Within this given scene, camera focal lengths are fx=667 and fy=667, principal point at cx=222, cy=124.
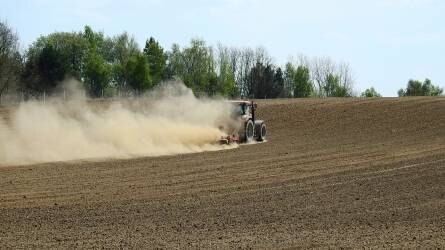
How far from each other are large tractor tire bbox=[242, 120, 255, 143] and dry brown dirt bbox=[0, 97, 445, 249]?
15.3 ft

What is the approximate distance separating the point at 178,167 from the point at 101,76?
201ft

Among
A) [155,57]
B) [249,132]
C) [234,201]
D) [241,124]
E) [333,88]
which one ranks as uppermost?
[155,57]

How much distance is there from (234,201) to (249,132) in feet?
58.2

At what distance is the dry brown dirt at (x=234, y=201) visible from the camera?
1033 centimetres

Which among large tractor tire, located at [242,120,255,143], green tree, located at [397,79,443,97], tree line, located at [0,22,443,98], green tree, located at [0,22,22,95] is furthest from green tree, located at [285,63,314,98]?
large tractor tire, located at [242,120,255,143]

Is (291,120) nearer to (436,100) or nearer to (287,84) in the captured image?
(436,100)

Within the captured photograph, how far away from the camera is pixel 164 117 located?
1198 inches

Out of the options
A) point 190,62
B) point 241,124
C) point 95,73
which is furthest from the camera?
point 190,62

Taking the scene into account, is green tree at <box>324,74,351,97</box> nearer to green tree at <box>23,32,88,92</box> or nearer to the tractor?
green tree at <box>23,32,88,92</box>

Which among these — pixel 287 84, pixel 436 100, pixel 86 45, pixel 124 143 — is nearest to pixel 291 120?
pixel 436 100

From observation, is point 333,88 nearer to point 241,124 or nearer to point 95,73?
point 95,73

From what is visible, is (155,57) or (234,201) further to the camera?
(155,57)

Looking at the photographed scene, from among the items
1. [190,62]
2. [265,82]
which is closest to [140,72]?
[190,62]

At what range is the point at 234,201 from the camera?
13.9 m
